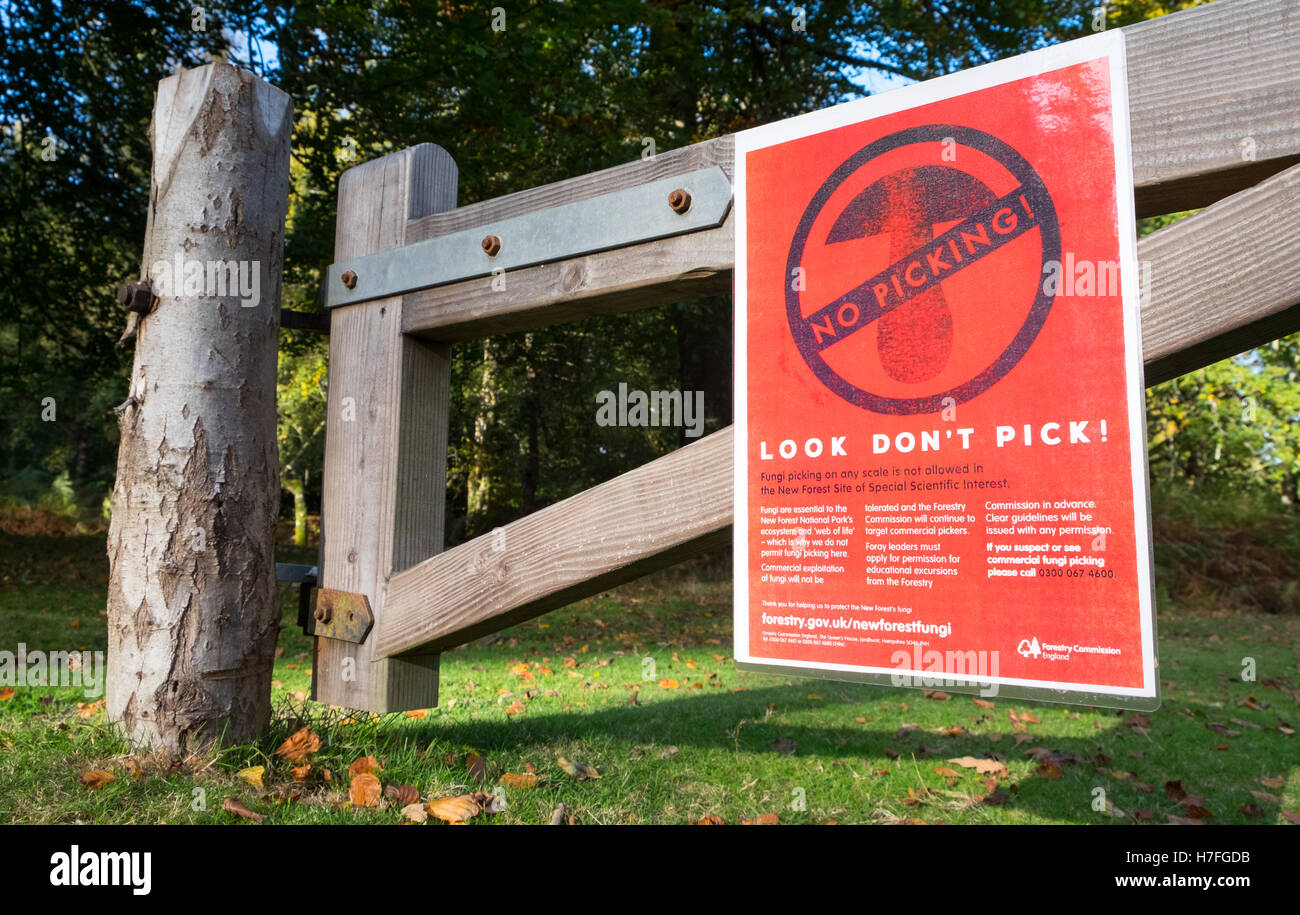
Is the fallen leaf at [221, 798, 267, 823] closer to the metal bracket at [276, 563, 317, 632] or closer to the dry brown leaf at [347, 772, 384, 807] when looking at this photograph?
the dry brown leaf at [347, 772, 384, 807]

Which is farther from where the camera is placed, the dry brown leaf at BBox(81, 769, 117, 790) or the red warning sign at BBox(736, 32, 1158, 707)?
the dry brown leaf at BBox(81, 769, 117, 790)

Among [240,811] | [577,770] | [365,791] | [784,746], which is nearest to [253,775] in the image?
[240,811]

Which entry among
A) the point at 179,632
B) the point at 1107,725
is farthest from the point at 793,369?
the point at 1107,725

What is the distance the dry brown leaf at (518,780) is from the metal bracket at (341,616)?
761mm

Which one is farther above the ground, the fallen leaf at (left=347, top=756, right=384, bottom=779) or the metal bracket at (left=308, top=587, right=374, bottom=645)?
the metal bracket at (left=308, top=587, right=374, bottom=645)

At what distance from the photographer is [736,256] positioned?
2232 mm

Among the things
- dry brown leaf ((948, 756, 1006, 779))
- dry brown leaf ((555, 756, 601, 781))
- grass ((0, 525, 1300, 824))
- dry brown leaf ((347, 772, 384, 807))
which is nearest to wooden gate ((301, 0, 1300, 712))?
dry brown leaf ((347, 772, 384, 807))

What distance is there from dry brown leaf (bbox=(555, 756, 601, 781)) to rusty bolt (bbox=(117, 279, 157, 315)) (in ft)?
7.26

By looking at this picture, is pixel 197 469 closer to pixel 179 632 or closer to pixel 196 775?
pixel 179 632

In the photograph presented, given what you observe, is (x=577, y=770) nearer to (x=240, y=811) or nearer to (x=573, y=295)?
(x=240, y=811)

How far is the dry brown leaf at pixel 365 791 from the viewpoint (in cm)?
265

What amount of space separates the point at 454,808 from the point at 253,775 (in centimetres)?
60

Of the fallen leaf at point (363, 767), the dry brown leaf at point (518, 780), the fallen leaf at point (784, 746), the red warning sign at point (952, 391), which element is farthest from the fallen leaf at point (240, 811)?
the fallen leaf at point (784, 746)

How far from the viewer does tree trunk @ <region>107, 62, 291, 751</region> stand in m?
2.68
